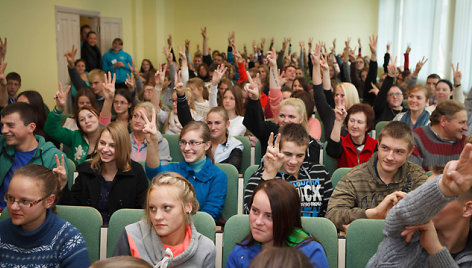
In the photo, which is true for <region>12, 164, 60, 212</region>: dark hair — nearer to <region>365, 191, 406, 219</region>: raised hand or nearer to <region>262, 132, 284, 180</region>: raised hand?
<region>262, 132, 284, 180</region>: raised hand

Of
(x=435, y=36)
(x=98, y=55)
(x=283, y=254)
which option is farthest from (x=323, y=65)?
(x=98, y=55)

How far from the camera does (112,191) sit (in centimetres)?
298

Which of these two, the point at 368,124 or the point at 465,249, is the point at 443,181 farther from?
the point at 368,124

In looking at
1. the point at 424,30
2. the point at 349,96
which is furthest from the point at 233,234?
the point at 424,30

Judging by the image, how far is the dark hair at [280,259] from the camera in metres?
1.17

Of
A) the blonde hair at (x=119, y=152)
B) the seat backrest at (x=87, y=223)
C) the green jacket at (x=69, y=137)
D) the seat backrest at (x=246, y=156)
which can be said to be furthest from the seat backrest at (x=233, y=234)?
the green jacket at (x=69, y=137)

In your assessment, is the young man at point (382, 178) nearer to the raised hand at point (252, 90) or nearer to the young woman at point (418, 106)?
the raised hand at point (252, 90)

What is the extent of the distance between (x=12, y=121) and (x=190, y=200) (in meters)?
1.66

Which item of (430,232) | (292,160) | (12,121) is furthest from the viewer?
(12,121)

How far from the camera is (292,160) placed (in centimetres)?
283

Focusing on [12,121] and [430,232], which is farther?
[12,121]

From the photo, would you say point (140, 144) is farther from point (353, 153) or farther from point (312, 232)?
point (312, 232)

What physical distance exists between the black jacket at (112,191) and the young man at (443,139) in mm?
2216

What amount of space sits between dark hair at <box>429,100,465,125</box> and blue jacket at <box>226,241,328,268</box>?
2156 millimetres
